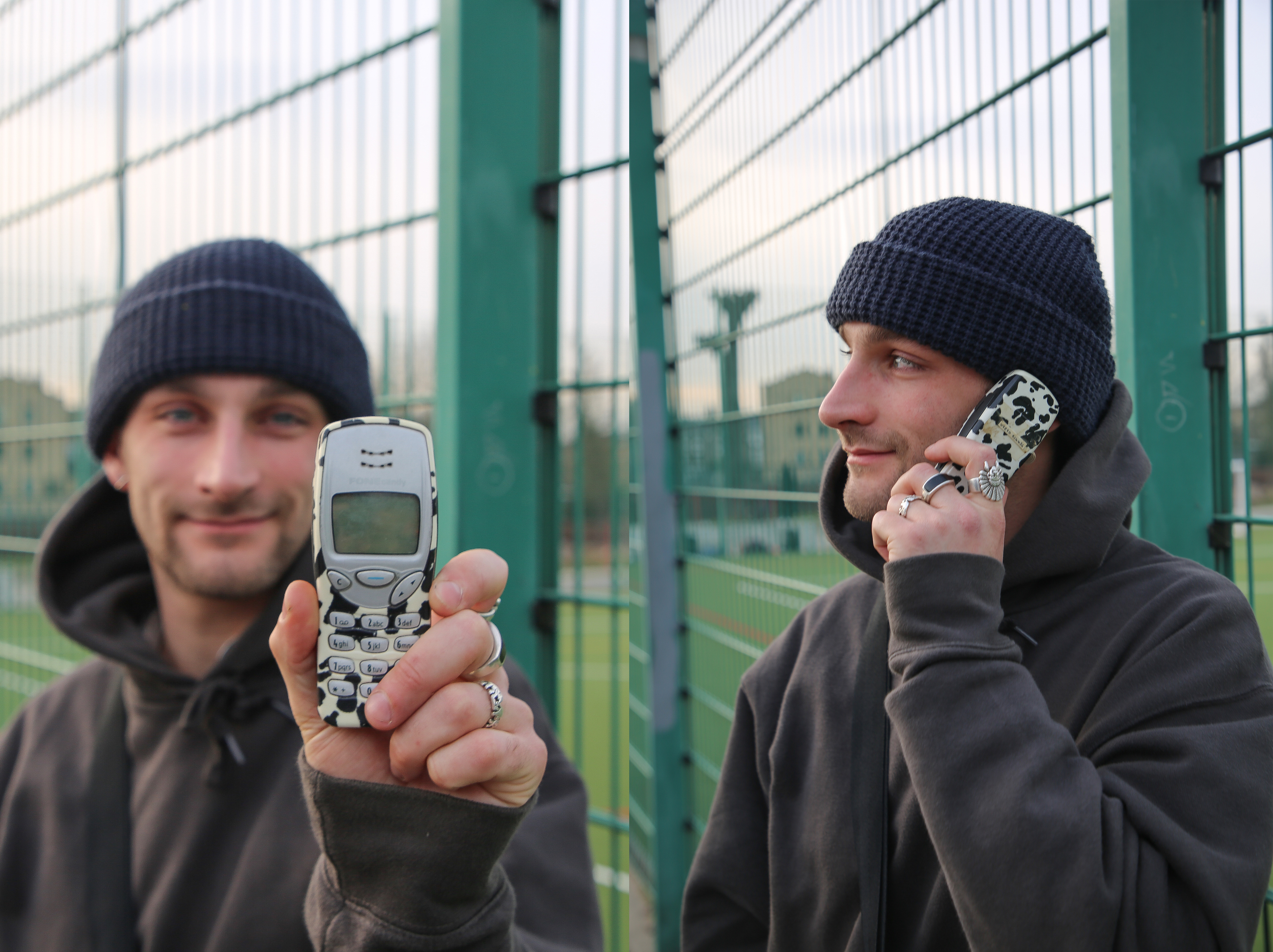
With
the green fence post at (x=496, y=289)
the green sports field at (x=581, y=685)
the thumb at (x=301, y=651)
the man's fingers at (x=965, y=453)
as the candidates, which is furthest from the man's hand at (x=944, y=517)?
the green fence post at (x=496, y=289)

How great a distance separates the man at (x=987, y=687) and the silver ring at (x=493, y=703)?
0.46m

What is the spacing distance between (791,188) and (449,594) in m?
1.07

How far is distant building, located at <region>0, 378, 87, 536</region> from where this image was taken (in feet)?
18.7

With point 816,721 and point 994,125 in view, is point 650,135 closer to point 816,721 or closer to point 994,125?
point 994,125

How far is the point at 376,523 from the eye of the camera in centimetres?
114

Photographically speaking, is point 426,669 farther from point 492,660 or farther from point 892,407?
point 892,407

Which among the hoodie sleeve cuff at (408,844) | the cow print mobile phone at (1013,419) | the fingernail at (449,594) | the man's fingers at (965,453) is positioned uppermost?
the cow print mobile phone at (1013,419)

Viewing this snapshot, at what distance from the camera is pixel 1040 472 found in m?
1.45

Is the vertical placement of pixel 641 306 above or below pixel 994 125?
below

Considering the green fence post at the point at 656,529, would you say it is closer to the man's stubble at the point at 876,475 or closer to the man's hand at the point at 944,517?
the man's stubble at the point at 876,475

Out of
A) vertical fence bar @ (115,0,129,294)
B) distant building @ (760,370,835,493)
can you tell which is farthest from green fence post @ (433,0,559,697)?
vertical fence bar @ (115,0,129,294)

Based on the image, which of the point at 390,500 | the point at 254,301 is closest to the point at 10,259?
the point at 254,301

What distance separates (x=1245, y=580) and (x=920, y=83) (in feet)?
3.26

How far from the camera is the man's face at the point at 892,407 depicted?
1354 millimetres
